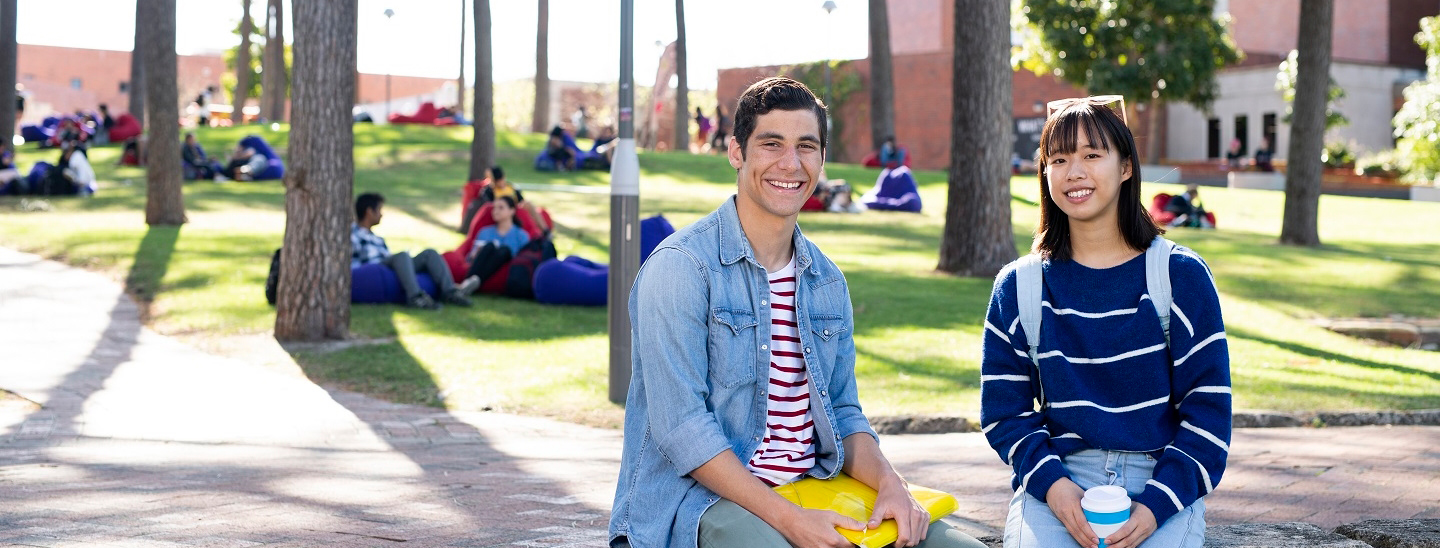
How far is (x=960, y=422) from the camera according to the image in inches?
304

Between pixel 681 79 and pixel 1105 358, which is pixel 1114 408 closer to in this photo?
pixel 1105 358

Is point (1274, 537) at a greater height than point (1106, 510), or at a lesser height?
lesser

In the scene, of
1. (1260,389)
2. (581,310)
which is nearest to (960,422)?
(1260,389)

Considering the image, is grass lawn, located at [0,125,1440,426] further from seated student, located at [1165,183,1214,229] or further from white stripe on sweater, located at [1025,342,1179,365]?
white stripe on sweater, located at [1025,342,1179,365]

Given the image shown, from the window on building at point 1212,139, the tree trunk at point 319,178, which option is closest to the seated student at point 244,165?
the tree trunk at point 319,178

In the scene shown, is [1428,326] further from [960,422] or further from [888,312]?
[960,422]

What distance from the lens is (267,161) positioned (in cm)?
2550

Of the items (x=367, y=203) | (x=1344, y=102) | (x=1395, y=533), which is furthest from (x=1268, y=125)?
(x=1395, y=533)

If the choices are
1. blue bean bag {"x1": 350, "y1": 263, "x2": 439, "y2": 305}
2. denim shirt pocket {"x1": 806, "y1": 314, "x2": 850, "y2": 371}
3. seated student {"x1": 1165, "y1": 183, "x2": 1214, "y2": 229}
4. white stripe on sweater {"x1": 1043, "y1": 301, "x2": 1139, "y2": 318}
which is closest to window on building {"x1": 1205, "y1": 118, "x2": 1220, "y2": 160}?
seated student {"x1": 1165, "y1": 183, "x2": 1214, "y2": 229}

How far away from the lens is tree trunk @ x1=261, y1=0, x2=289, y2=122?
40094 millimetres

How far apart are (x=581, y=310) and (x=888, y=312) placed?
2.78 metres

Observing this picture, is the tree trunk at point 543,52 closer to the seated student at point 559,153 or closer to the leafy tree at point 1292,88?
the seated student at point 559,153

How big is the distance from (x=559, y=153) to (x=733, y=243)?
24.4 m

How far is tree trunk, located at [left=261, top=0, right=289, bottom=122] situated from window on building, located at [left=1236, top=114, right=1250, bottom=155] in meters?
31.3
